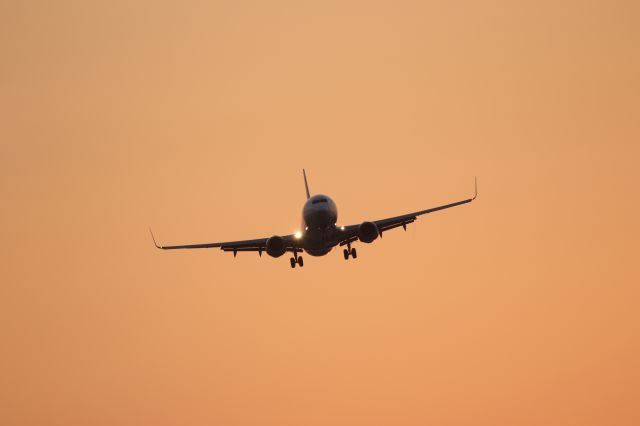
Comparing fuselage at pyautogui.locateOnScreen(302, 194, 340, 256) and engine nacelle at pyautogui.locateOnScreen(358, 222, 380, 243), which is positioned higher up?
fuselage at pyautogui.locateOnScreen(302, 194, 340, 256)

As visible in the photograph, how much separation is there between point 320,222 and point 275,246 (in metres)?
4.77

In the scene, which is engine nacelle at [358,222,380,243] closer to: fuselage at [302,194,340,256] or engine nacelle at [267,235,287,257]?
fuselage at [302,194,340,256]

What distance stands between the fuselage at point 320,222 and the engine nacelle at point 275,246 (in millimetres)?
1640

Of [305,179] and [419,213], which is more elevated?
[305,179]

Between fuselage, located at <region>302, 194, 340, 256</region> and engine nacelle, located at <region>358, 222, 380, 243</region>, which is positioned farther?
engine nacelle, located at <region>358, 222, 380, 243</region>

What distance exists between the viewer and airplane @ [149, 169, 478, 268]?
78.8 meters

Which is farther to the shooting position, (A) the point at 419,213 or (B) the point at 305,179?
(B) the point at 305,179

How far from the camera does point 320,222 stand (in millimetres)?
78562

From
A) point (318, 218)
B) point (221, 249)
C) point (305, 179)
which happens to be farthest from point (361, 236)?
point (305, 179)

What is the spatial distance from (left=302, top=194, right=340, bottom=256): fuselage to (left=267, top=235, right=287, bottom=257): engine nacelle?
1640 mm

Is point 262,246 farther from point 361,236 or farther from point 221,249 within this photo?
point 361,236

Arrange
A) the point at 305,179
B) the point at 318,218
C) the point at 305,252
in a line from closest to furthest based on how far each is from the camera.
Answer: the point at 318,218
the point at 305,252
the point at 305,179

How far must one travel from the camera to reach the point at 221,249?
86938mm

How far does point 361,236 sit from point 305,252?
20.5 ft
